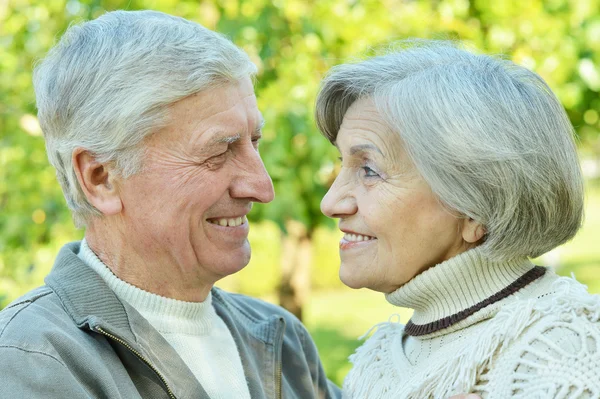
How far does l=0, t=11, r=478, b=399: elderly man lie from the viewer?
2.30 meters

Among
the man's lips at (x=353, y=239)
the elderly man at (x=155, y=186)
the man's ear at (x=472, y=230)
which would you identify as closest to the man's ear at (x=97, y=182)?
the elderly man at (x=155, y=186)

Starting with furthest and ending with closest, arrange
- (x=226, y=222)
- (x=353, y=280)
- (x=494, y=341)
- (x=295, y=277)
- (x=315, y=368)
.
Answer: (x=295, y=277) < (x=315, y=368) < (x=226, y=222) < (x=353, y=280) < (x=494, y=341)

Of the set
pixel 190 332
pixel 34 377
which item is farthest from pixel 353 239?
pixel 34 377

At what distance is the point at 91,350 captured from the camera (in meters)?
2.11

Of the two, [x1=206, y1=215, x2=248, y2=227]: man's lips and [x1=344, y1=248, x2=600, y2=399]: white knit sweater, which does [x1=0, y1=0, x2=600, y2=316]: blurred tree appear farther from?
[x1=344, y1=248, x2=600, y2=399]: white knit sweater

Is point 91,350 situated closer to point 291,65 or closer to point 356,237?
point 356,237

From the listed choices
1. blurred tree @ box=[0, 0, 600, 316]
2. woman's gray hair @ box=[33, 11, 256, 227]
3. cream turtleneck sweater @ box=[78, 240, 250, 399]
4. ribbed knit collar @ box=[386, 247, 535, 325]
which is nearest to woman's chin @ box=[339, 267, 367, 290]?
ribbed knit collar @ box=[386, 247, 535, 325]

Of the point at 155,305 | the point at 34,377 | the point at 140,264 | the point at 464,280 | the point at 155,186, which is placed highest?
the point at 155,186

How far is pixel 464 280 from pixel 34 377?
1123 millimetres

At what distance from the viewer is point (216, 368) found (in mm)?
2508

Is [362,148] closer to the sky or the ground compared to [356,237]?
closer to the sky

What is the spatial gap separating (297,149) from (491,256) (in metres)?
2.30

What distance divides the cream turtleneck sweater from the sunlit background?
1.19m

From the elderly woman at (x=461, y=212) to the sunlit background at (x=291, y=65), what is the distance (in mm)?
1578
